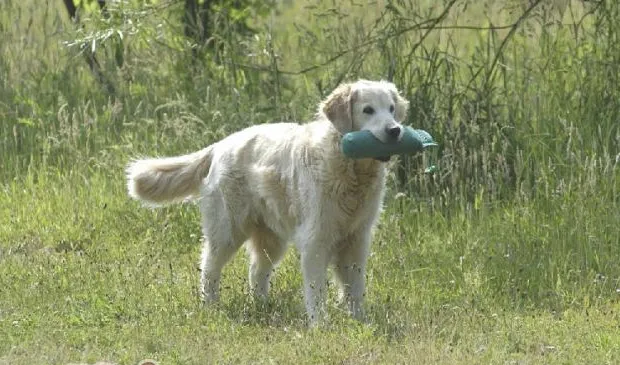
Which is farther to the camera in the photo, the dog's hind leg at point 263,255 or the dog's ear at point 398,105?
the dog's hind leg at point 263,255

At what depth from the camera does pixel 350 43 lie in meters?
11.0

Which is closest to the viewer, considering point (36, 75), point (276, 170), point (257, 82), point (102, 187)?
point (276, 170)

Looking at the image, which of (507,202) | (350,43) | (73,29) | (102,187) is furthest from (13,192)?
(507,202)

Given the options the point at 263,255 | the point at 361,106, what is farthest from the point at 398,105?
the point at 263,255

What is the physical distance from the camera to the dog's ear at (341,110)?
8.05m

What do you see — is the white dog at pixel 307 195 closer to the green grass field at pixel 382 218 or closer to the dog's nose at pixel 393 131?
the dog's nose at pixel 393 131

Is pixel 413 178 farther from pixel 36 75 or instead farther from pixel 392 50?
pixel 36 75

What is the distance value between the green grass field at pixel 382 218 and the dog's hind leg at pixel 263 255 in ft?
0.40

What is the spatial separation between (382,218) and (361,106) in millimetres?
1789

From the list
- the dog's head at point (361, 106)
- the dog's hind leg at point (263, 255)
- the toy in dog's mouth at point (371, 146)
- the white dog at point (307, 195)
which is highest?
the dog's head at point (361, 106)

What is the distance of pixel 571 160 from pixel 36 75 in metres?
5.21

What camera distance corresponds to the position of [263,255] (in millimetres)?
8719

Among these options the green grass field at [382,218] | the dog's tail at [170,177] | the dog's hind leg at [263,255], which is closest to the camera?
the green grass field at [382,218]

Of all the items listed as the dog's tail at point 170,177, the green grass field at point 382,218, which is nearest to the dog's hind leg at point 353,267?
the green grass field at point 382,218
